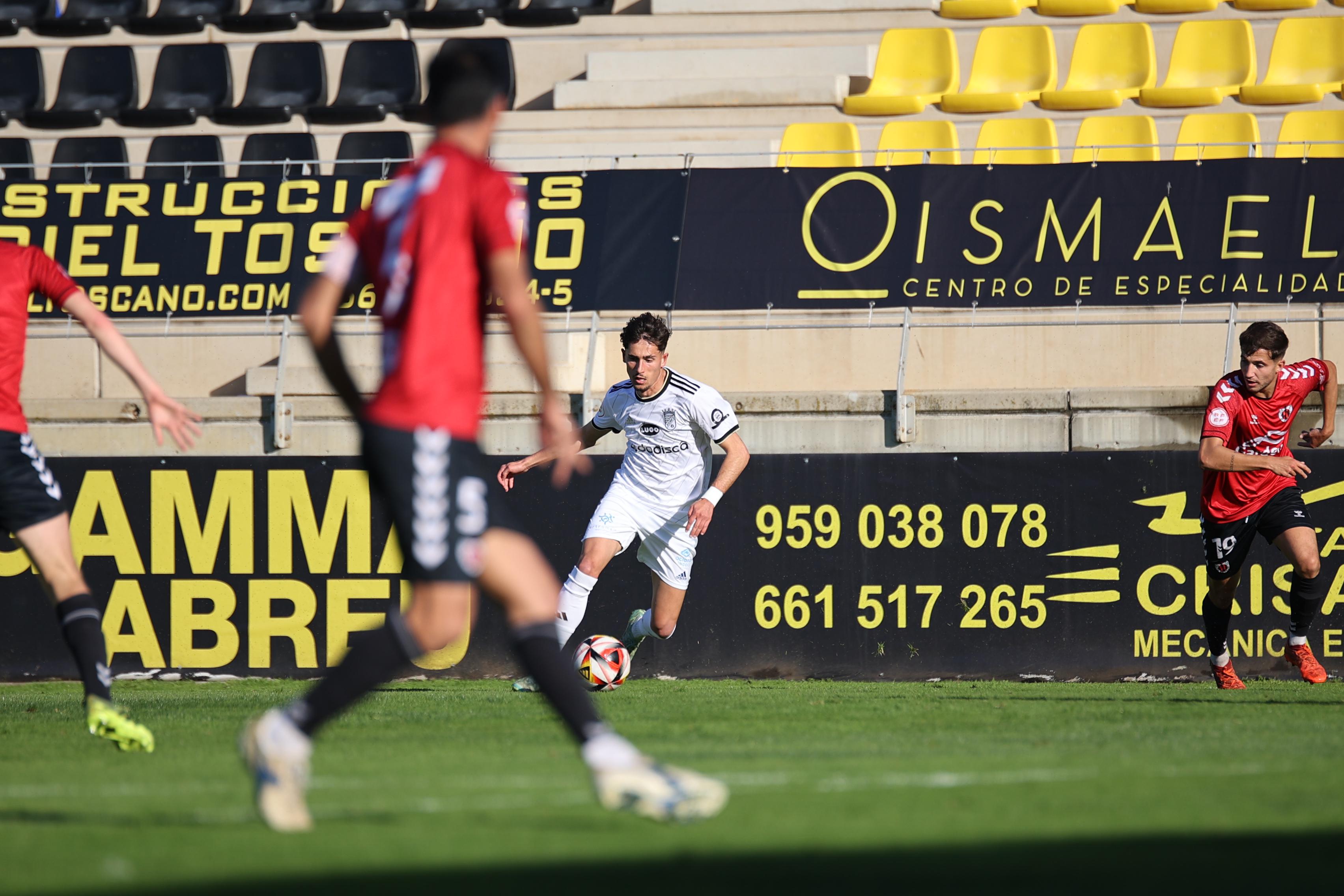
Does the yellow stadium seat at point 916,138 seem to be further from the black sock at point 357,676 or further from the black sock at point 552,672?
the black sock at point 357,676

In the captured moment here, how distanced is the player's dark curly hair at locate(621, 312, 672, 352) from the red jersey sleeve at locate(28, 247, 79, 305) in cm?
365

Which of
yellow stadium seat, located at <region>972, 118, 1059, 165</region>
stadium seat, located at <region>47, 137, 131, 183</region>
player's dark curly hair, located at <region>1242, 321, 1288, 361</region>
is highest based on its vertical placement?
yellow stadium seat, located at <region>972, 118, 1059, 165</region>

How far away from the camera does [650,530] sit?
31.6 ft

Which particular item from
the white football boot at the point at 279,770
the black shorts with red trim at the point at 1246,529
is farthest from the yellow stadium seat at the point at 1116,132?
the white football boot at the point at 279,770

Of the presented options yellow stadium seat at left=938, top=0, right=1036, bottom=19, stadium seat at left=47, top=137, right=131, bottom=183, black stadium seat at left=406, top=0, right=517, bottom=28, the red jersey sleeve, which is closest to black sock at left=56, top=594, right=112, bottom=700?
the red jersey sleeve

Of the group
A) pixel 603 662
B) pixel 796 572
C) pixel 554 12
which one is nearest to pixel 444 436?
pixel 603 662

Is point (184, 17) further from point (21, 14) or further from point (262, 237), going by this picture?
point (262, 237)

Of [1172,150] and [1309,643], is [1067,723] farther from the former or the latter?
[1172,150]

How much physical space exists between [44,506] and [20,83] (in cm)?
1610

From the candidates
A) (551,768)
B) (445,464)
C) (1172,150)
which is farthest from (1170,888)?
(1172,150)

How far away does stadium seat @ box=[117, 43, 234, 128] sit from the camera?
19.6 m

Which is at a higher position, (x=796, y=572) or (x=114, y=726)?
(x=796, y=572)

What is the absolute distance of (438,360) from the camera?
4176 mm

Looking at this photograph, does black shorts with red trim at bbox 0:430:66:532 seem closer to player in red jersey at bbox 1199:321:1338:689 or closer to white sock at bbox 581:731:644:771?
white sock at bbox 581:731:644:771
